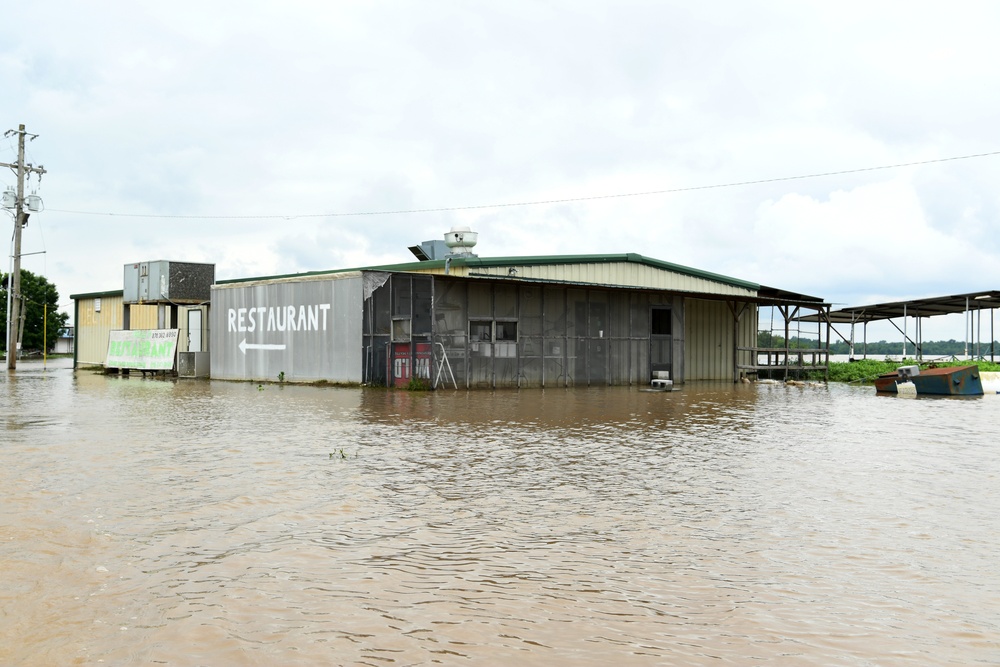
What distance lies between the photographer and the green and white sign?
37.1 meters

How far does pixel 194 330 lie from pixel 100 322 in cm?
1451

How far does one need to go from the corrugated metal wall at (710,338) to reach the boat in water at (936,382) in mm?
9742

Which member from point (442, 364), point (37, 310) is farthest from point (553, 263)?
point (37, 310)

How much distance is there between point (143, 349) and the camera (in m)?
38.9

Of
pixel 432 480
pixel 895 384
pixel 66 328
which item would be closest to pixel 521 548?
pixel 432 480

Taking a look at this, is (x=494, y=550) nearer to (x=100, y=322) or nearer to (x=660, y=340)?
(x=660, y=340)

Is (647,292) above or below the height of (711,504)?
above

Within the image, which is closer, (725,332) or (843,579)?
(843,579)

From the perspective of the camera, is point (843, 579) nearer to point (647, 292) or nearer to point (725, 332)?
point (647, 292)

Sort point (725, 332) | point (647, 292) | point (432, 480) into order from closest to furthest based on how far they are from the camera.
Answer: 1. point (432, 480)
2. point (647, 292)
3. point (725, 332)

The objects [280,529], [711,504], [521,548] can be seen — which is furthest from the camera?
[711,504]

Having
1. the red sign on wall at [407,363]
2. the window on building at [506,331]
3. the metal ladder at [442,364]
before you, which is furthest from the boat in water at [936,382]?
the red sign on wall at [407,363]

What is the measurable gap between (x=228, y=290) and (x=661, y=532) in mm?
30692

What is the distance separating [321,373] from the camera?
29625 millimetres
